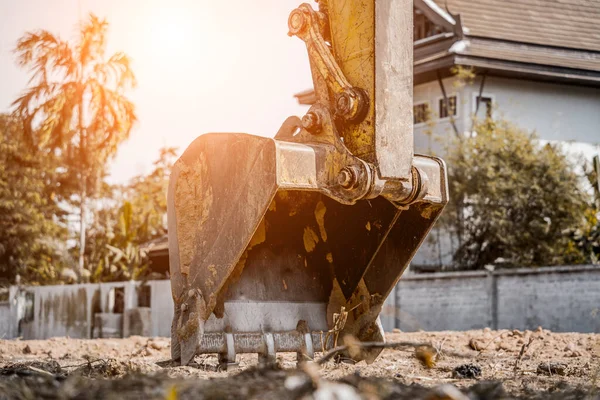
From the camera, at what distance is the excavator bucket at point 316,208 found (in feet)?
15.1

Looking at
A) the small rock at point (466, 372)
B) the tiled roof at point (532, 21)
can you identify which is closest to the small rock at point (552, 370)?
the small rock at point (466, 372)

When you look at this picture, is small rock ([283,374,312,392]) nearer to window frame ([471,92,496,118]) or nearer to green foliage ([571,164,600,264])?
green foliage ([571,164,600,264])

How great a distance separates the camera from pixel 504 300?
1323cm

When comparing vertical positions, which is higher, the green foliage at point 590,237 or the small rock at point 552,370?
the green foliage at point 590,237

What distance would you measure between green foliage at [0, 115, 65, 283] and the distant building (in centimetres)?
786

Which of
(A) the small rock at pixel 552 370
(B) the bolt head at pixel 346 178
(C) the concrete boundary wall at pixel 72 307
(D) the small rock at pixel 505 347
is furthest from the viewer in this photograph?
(C) the concrete boundary wall at pixel 72 307

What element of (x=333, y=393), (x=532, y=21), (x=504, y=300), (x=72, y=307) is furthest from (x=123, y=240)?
(x=333, y=393)

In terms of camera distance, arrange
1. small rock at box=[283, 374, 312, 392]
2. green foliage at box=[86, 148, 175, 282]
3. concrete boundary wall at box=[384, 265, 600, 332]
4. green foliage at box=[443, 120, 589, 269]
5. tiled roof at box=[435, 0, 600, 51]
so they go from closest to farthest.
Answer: small rock at box=[283, 374, 312, 392] → concrete boundary wall at box=[384, 265, 600, 332] → green foliage at box=[443, 120, 589, 269] → green foliage at box=[86, 148, 175, 282] → tiled roof at box=[435, 0, 600, 51]

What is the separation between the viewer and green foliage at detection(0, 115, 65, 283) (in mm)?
24047

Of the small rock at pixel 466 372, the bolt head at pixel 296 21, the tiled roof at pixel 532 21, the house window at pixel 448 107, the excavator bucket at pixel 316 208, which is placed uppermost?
the tiled roof at pixel 532 21

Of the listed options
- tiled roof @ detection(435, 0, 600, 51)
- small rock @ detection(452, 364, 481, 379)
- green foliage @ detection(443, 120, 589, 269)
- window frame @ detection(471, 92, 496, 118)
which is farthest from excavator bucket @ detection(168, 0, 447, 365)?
tiled roof @ detection(435, 0, 600, 51)

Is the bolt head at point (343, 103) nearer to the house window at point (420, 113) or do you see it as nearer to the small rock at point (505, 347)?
the small rock at point (505, 347)

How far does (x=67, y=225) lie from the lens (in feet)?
88.1

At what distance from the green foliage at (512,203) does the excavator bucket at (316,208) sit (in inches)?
418
